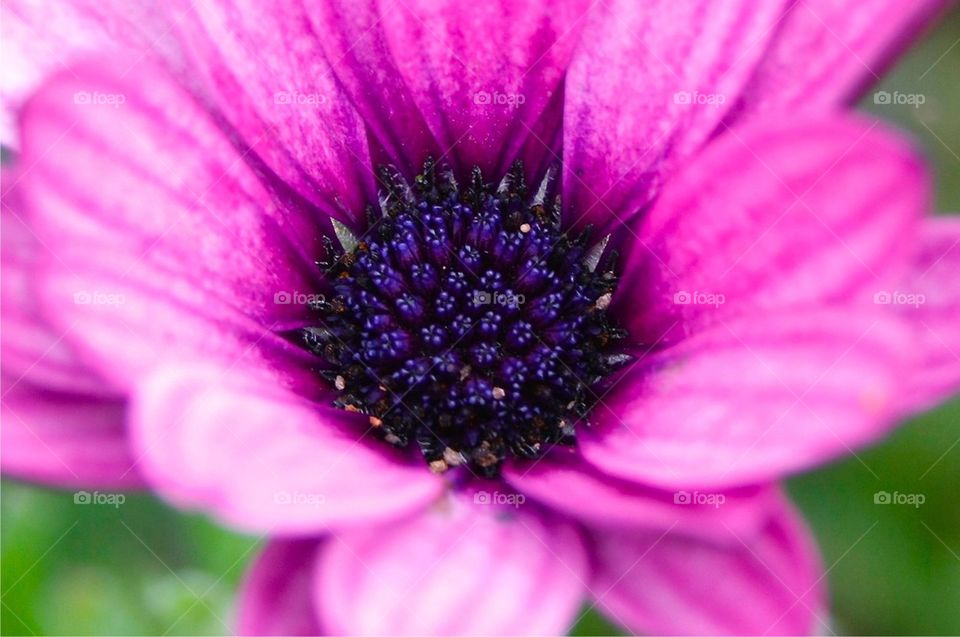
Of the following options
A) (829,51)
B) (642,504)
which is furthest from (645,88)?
(642,504)

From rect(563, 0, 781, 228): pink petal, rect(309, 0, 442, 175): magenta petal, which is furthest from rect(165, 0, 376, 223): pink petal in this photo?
rect(563, 0, 781, 228): pink petal

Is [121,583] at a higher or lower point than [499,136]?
lower

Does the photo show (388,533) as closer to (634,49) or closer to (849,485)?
(634,49)

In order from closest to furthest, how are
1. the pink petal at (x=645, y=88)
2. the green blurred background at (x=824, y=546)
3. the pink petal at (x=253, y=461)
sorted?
the pink petal at (x=253, y=461) < the pink petal at (x=645, y=88) < the green blurred background at (x=824, y=546)

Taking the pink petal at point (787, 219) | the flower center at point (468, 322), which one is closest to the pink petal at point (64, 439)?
the flower center at point (468, 322)

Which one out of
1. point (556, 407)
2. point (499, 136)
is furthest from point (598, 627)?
point (499, 136)

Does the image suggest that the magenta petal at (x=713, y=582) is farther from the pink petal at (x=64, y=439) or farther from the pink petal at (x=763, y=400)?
the pink petal at (x=64, y=439)

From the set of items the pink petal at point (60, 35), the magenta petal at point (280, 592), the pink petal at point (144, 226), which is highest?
the pink petal at point (60, 35)
